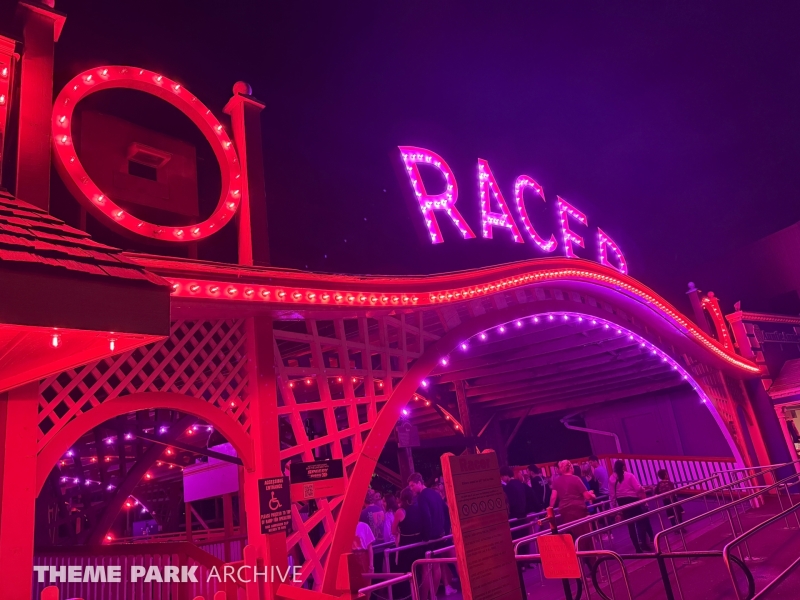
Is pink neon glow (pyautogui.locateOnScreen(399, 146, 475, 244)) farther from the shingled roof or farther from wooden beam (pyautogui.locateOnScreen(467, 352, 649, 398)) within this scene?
the shingled roof

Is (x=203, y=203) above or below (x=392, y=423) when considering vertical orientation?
above

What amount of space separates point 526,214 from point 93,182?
35.2 feet

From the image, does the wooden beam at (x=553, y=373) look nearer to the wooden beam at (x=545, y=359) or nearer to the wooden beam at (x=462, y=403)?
the wooden beam at (x=545, y=359)

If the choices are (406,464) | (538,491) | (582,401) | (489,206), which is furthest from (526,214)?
(582,401)

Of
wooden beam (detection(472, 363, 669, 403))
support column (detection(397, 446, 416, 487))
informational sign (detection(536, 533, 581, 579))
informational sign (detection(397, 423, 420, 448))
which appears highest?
wooden beam (detection(472, 363, 669, 403))

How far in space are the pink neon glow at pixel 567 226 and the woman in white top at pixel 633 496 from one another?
635 centimetres

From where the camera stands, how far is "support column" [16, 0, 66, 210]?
5.35m

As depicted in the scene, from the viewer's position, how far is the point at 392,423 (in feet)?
26.4

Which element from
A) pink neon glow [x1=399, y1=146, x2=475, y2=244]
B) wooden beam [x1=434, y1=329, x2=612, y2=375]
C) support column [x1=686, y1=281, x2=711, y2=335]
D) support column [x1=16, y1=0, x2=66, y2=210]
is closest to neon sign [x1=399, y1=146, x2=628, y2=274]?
pink neon glow [x1=399, y1=146, x2=475, y2=244]

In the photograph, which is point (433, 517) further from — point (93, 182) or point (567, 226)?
point (567, 226)

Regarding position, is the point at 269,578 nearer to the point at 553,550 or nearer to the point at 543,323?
→ the point at 553,550

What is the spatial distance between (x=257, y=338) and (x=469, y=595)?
147 inches

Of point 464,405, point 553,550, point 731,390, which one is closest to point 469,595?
point 553,550

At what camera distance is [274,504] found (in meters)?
6.22
